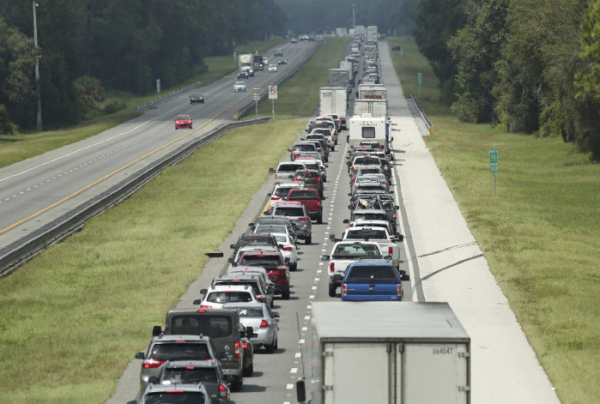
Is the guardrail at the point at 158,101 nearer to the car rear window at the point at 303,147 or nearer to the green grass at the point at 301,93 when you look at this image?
the green grass at the point at 301,93

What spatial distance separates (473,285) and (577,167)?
39675 mm

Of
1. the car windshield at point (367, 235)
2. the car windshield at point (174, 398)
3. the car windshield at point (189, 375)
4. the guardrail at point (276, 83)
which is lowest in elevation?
the guardrail at point (276, 83)

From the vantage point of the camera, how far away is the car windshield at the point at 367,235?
3309 centimetres

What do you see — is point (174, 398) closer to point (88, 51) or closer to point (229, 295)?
point (229, 295)

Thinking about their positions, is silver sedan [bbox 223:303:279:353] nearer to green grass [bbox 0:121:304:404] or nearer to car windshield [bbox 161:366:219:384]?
green grass [bbox 0:121:304:404]

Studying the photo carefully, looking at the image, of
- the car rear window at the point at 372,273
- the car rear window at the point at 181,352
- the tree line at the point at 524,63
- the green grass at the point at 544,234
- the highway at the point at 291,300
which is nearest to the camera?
the car rear window at the point at 181,352

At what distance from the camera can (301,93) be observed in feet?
448

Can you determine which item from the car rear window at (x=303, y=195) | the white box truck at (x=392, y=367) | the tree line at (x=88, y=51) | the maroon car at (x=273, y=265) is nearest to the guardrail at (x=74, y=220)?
the maroon car at (x=273, y=265)

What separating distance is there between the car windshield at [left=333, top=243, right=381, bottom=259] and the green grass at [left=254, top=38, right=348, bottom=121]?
2972 inches

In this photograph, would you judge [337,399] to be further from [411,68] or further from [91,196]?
[411,68]

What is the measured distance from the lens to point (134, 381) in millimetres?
19906

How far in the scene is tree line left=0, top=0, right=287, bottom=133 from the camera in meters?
98.8

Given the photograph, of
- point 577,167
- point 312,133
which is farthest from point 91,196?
point 577,167

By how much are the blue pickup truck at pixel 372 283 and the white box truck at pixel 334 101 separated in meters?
70.8
